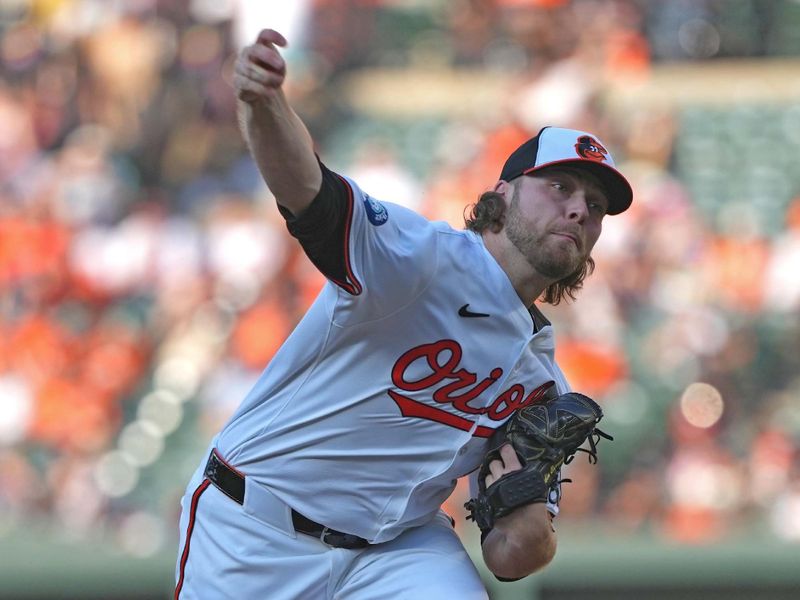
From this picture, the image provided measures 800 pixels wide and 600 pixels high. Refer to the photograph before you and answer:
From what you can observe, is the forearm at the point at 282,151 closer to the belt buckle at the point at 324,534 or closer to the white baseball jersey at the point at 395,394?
the white baseball jersey at the point at 395,394

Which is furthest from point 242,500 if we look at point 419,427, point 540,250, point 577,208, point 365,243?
point 577,208

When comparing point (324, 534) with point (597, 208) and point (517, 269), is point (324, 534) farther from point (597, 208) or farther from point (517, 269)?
point (597, 208)

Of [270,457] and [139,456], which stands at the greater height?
[139,456]

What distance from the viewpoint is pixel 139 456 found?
7488 millimetres

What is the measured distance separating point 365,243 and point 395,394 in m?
0.44

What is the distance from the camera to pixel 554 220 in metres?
2.85

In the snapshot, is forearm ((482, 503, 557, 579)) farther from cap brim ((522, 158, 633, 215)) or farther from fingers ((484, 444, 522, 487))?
cap brim ((522, 158, 633, 215))

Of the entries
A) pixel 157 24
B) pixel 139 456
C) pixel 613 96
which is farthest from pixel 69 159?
pixel 613 96

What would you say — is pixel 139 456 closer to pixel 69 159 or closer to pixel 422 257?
pixel 69 159

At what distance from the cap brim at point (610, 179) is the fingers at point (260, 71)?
87 cm

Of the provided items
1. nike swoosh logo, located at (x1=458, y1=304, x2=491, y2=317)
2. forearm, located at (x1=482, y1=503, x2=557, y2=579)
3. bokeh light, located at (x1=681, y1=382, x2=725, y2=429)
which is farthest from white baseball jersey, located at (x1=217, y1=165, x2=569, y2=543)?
bokeh light, located at (x1=681, y1=382, x2=725, y2=429)

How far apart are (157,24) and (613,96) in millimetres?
3479

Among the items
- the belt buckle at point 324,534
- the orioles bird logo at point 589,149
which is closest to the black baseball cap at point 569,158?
the orioles bird logo at point 589,149

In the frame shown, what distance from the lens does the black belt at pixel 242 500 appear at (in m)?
2.84
